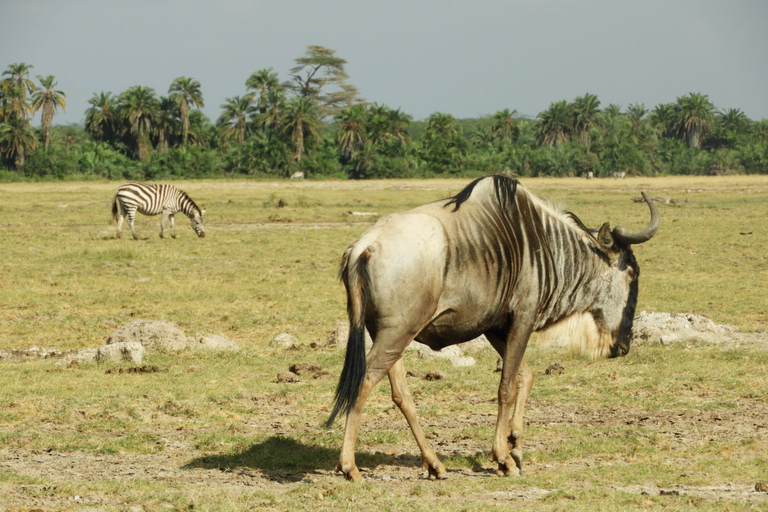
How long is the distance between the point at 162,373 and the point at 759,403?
5.67m

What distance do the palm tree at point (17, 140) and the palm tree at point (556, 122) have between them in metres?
46.0

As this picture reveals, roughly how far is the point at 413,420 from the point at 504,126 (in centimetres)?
8070

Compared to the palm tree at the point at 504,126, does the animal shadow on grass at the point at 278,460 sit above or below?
below

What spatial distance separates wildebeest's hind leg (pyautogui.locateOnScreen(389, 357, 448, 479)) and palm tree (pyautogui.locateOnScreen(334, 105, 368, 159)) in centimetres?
6444

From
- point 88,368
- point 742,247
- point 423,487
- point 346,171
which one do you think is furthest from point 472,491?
point 346,171

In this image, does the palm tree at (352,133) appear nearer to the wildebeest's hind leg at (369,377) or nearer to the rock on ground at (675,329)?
the rock on ground at (675,329)

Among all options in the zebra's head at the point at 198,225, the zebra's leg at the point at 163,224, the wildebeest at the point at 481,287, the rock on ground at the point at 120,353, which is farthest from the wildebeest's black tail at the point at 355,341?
the zebra's leg at the point at 163,224

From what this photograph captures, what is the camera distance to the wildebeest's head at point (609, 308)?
701 cm

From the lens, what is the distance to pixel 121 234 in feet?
81.7

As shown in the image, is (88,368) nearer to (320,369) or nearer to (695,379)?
(320,369)

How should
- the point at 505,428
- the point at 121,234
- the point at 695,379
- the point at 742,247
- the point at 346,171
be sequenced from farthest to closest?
the point at 346,171 → the point at 121,234 → the point at 742,247 → the point at 695,379 → the point at 505,428

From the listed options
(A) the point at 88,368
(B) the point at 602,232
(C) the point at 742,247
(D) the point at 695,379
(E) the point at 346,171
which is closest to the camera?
(B) the point at 602,232

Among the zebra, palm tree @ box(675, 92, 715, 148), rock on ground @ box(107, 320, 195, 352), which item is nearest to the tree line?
palm tree @ box(675, 92, 715, 148)

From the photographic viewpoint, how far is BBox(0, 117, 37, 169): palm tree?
2489 inches
